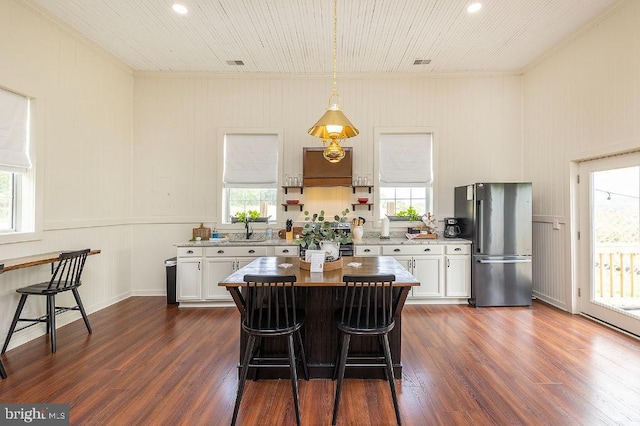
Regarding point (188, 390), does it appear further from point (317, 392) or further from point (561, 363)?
point (561, 363)

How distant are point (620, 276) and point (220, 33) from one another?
18.9 ft

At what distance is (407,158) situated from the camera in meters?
5.34

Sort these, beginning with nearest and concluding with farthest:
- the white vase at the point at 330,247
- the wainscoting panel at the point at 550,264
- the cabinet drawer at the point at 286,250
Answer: the white vase at the point at 330,247
the wainscoting panel at the point at 550,264
the cabinet drawer at the point at 286,250

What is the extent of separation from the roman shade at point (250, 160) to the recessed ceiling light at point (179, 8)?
6.40ft

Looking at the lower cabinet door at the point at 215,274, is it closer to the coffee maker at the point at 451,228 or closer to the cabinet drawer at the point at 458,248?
the cabinet drawer at the point at 458,248

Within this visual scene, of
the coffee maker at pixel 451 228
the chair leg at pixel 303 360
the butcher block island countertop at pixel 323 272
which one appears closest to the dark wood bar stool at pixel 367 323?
the butcher block island countertop at pixel 323 272

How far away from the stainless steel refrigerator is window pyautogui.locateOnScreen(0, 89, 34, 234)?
5652 millimetres

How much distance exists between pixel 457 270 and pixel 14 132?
5725 mm

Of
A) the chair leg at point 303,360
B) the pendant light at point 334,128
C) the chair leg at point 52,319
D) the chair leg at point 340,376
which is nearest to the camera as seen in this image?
the chair leg at point 340,376

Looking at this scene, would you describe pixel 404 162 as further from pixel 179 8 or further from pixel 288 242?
pixel 179 8

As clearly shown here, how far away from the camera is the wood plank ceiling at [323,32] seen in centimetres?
355

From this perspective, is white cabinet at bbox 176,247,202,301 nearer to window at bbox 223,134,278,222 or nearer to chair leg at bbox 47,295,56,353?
window at bbox 223,134,278,222

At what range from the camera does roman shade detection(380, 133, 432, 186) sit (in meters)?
5.33

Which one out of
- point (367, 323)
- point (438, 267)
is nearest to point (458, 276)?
point (438, 267)
